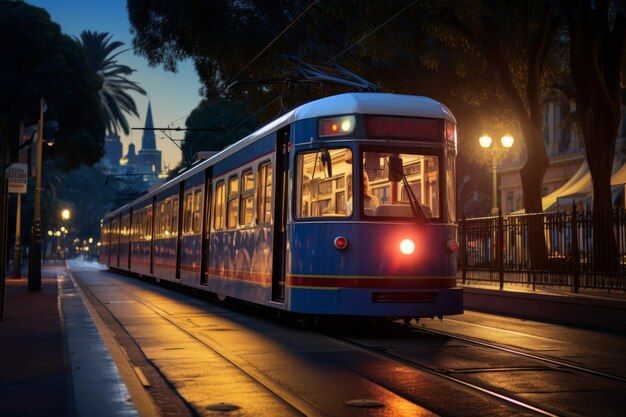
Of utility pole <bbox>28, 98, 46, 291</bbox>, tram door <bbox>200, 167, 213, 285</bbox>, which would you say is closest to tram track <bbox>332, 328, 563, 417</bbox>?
tram door <bbox>200, 167, 213, 285</bbox>

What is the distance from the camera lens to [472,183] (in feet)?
208

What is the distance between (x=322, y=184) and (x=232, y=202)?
4843mm

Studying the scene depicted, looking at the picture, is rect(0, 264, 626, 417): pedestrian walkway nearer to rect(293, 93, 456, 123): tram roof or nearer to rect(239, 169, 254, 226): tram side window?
rect(239, 169, 254, 226): tram side window

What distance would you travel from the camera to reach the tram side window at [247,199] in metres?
15.8

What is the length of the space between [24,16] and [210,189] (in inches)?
939

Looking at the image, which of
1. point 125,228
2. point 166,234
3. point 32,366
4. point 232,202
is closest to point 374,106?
point 232,202

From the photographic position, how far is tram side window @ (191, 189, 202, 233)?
21.0 m

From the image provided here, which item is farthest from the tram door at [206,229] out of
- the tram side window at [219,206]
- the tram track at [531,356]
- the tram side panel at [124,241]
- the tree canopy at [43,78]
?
the tree canopy at [43,78]

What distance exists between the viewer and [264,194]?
14898 mm

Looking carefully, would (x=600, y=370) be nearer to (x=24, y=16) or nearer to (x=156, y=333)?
(x=156, y=333)

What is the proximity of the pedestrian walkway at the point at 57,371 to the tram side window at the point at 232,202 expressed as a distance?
338cm

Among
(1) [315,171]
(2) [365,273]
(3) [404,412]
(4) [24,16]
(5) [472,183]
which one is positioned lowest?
(3) [404,412]

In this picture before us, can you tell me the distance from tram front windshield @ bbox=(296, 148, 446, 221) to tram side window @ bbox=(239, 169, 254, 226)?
2807 mm

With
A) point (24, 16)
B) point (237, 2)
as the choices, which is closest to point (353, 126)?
point (237, 2)
